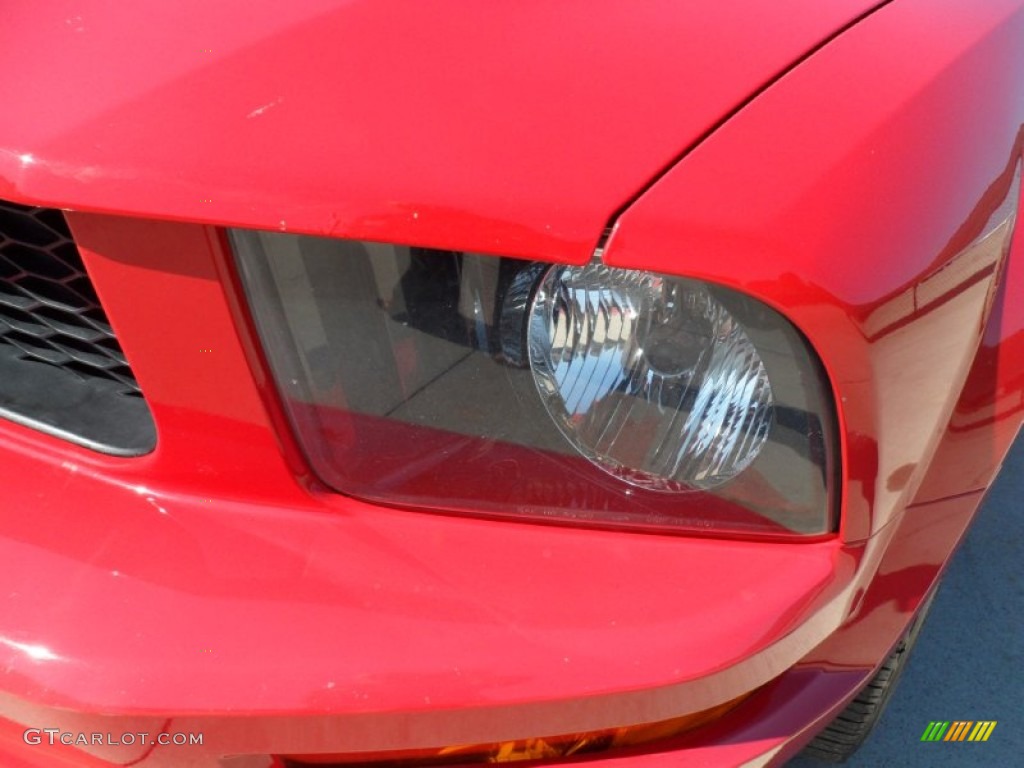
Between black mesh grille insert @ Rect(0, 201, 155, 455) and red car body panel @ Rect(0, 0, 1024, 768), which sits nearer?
red car body panel @ Rect(0, 0, 1024, 768)

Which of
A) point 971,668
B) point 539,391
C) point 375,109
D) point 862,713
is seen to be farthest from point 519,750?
point 971,668

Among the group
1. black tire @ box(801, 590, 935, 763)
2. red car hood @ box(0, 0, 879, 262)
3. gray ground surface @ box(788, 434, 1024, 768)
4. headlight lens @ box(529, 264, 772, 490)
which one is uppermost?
red car hood @ box(0, 0, 879, 262)

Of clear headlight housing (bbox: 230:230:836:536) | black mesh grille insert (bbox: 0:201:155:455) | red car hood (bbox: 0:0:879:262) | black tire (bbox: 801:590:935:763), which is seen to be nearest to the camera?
red car hood (bbox: 0:0:879:262)

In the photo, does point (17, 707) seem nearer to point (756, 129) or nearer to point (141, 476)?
point (141, 476)

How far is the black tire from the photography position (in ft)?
5.49

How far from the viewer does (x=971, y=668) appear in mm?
2207

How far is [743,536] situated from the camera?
3.47 ft

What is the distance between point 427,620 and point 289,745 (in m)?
0.18

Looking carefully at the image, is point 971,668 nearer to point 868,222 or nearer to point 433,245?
point 868,222

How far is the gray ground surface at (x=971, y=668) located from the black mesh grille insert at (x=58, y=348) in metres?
1.42

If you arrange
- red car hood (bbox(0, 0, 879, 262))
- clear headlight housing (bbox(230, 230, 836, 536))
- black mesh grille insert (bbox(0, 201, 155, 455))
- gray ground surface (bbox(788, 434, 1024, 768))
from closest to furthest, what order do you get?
red car hood (bbox(0, 0, 879, 262)) → clear headlight housing (bbox(230, 230, 836, 536)) → black mesh grille insert (bbox(0, 201, 155, 455)) → gray ground surface (bbox(788, 434, 1024, 768))

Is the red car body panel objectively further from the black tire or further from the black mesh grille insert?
the black tire
